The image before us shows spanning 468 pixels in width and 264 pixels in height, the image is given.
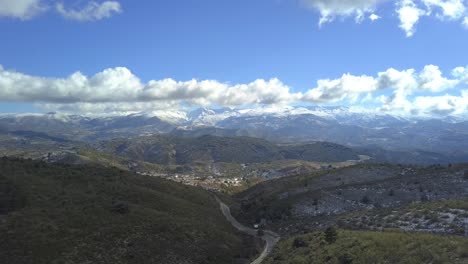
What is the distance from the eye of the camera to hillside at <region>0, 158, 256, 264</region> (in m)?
65.3

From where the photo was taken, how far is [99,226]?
74.7m

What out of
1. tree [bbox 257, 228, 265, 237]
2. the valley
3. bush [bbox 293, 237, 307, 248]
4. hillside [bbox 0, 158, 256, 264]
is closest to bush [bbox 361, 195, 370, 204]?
the valley

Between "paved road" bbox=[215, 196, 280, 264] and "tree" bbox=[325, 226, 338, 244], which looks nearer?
"tree" bbox=[325, 226, 338, 244]

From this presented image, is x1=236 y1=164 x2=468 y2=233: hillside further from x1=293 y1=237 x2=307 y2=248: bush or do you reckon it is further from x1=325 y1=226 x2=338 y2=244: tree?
x1=325 y1=226 x2=338 y2=244: tree

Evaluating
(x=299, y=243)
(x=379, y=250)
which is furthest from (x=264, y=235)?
(x=379, y=250)

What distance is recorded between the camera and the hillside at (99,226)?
6531 centimetres

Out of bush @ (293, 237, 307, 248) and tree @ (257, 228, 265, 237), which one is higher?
bush @ (293, 237, 307, 248)

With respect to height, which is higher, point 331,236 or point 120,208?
point 331,236

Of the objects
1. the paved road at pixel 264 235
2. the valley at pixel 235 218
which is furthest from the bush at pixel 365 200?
the paved road at pixel 264 235

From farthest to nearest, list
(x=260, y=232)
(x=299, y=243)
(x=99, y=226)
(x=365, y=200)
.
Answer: (x=365, y=200)
(x=260, y=232)
(x=99, y=226)
(x=299, y=243)

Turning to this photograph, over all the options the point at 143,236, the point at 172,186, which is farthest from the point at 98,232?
the point at 172,186

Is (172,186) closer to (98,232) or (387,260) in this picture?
(98,232)

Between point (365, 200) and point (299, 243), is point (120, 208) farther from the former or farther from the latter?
point (365, 200)

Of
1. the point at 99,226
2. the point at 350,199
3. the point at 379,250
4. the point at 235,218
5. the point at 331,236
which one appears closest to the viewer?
the point at 379,250
